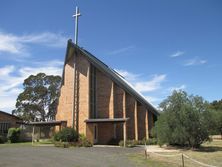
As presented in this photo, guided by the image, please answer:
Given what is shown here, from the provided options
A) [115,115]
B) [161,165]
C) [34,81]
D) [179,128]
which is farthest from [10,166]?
[34,81]

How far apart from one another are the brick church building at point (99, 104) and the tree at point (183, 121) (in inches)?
334

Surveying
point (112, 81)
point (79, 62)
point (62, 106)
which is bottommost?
point (62, 106)

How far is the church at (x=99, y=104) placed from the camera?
35750mm

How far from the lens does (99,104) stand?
37250 mm

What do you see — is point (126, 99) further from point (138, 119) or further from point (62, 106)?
point (62, 106)

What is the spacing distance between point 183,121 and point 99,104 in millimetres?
13586

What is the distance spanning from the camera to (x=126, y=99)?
120ft

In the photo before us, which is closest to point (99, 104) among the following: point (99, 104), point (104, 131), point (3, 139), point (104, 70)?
point (99, 104)

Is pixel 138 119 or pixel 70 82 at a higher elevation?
pixel 70 82

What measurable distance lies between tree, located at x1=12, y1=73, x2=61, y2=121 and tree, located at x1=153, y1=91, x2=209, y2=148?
131ft

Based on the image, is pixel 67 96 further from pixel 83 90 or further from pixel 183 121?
pixel 183 121

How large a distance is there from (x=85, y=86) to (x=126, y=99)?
5.22 meters

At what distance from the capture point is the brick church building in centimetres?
3575

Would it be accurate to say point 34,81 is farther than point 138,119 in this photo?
Yes
